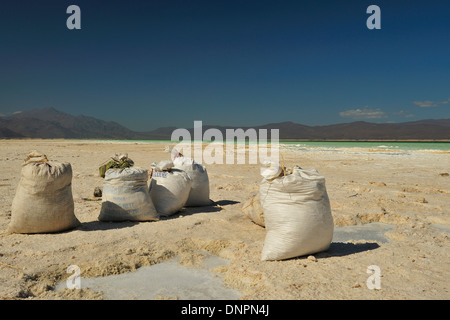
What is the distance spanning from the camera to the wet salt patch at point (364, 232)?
3.68 metres

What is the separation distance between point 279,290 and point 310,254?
0.84m

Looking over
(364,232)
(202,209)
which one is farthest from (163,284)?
(364,232)

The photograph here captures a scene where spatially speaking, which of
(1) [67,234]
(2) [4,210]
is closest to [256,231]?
(1) [67,234]

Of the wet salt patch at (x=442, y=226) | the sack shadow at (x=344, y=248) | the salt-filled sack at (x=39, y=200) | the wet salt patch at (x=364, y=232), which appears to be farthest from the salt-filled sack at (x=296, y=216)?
the salt-filled sack at (x=39, y=200)

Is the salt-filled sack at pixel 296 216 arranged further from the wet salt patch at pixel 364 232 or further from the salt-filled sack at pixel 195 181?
the salt-filled sack at pixel 195 181

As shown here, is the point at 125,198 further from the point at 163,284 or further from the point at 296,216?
the point at 296,216

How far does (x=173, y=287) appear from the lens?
7.96 ft

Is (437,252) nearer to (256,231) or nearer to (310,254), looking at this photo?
(310,254)

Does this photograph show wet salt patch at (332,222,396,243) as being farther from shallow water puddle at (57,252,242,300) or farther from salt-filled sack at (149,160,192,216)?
salt-filled sack at (149,160,192,216)

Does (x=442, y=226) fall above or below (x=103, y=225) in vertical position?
below

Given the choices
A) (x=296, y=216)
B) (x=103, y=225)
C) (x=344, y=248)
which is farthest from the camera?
(x=103, y=225)

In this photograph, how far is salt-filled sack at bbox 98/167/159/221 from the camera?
157 inches

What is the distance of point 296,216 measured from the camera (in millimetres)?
2900

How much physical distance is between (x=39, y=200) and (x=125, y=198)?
0.92 metres
